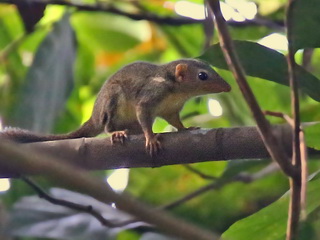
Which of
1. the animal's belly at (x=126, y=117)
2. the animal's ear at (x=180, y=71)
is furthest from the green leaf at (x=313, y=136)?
the animal's ear at (x=180, y=71)

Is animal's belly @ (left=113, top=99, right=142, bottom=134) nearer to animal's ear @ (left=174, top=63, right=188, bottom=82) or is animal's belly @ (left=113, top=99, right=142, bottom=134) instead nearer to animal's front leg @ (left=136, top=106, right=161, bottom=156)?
animal's front leg @ (left=136, top=106, right=161, bottom=156)

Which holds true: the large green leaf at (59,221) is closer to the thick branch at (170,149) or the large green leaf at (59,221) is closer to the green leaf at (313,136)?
the thick branch at (170,149)

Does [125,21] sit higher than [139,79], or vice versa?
[125,21]

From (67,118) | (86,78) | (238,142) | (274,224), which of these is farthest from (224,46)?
(86,78)

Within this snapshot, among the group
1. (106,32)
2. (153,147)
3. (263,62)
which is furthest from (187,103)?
(263,62)

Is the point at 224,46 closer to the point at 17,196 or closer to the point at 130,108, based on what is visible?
the point at 130,108

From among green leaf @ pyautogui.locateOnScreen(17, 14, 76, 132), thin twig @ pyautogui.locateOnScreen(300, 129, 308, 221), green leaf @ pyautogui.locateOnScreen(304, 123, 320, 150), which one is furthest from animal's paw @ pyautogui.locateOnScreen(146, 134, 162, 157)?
green leaf @ pyautogui.locateOnScreen(17, 14, 76, 132)
